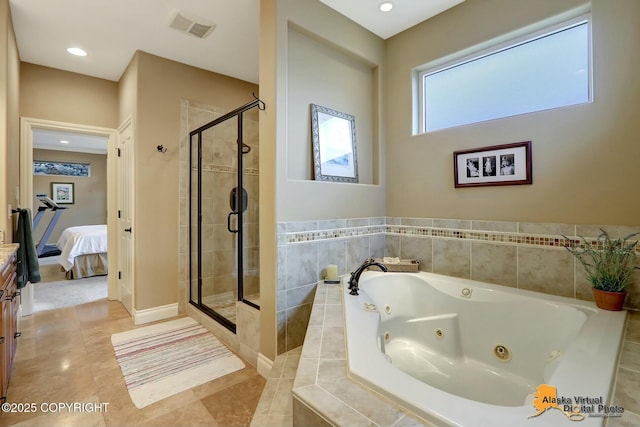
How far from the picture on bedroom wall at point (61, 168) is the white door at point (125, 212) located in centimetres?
546

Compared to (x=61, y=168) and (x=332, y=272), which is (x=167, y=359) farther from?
(x=61, y=168)

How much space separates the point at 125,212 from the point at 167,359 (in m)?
1.87

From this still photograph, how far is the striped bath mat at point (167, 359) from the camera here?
1.90 metres

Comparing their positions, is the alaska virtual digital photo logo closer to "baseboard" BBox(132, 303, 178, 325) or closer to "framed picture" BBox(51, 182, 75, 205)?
"baseboard" BBox(132, 303, 178, 325)

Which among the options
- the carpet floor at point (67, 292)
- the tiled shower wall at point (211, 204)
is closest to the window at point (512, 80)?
the tiled shower wall at point (211, 204)

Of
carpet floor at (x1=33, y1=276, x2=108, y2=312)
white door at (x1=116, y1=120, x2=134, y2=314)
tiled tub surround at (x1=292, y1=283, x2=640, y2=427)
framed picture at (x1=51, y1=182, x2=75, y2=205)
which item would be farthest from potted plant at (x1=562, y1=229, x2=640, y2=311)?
framed picture at (x1=51, y1=182, x2=75, y2=205)

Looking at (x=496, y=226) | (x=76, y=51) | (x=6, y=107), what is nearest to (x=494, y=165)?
(x=496, y=226)

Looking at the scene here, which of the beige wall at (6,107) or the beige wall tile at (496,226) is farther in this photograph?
the beige wall at (6,107)

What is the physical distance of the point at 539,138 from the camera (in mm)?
1890

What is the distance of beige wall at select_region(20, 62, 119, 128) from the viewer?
121 inches

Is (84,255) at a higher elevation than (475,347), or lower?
higher

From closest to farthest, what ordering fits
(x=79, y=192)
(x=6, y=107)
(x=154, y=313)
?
(x=6, y=107) < (x=154, y=313) < (x=79, y=192)

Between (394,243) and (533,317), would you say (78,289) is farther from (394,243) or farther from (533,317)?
(533,317)

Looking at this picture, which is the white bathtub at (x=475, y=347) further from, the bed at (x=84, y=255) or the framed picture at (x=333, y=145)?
the bed at (x=84, y=255)
